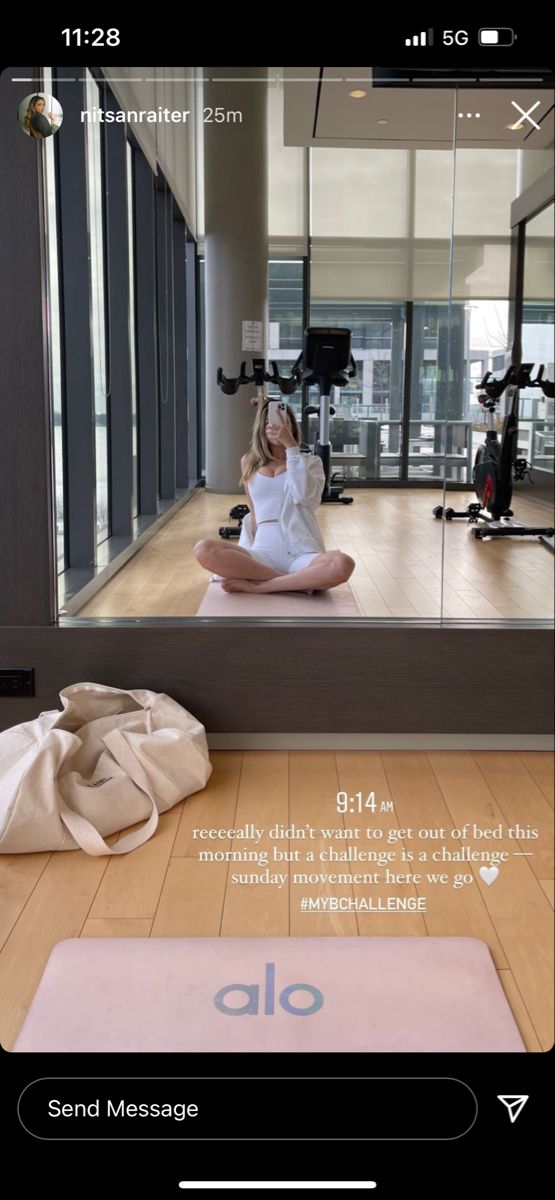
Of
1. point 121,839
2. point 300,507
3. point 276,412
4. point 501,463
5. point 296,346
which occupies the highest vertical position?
point 296,346

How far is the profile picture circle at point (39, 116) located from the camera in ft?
6.40

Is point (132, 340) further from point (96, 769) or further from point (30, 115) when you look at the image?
point (96, 769)

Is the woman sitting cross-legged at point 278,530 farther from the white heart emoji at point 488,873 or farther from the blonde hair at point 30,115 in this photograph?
the white heart emoji at point 488,873

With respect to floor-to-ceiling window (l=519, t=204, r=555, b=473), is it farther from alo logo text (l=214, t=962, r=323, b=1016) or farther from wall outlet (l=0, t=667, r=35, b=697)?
alo logo text (l=214, t=962, r=323, b=1016)

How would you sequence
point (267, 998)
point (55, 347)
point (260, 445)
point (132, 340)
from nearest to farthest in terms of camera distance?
point (267, 998) → point (260, 445) → point (132, 340) → point (55, 347)

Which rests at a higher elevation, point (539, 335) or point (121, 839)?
point (539, 335)

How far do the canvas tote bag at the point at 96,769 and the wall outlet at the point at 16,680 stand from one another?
245 millimetres

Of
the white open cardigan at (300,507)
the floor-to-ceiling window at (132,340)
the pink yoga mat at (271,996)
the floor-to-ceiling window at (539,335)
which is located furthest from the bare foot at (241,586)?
the pink yoga mat at (271,996)

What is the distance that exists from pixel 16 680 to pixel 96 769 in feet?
1.61

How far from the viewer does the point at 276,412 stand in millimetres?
2012

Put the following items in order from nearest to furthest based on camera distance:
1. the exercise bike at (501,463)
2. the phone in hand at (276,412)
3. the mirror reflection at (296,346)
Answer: the mirror reflection at (296,346)
the phone in hand at (276,412)
the exercise bike at (501,463)
